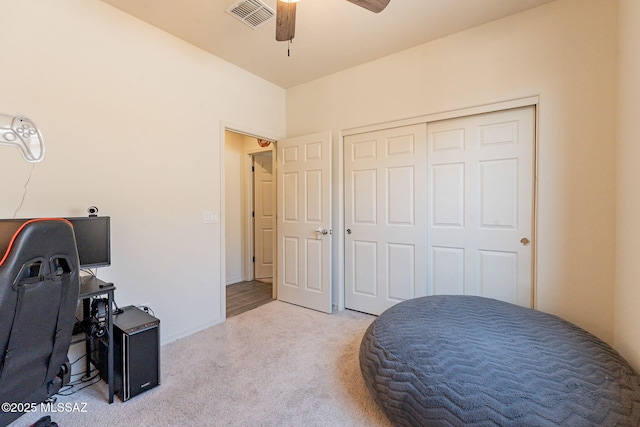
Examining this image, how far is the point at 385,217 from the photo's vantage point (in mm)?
3004

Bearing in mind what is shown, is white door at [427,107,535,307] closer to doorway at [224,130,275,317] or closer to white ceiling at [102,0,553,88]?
white ceiling at [102,0,553,88]

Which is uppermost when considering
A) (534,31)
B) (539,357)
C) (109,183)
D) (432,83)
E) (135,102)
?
(534,31)

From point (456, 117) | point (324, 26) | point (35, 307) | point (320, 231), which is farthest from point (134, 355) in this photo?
point (456, 117)

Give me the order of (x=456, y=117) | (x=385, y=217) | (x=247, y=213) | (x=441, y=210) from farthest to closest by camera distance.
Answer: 1. (x=247, y=213)
2. (x=385, y=217)
3. (x=441, y=210)
4. (x=456, y=117)

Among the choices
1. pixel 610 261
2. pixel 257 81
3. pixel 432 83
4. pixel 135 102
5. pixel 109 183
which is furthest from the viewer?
pixel 257 81

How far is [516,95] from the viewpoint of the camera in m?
2.29

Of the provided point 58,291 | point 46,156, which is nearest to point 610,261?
point 58,291

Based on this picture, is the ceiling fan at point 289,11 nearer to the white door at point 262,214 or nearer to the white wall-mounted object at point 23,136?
the white wall-mounted object at point 23,136

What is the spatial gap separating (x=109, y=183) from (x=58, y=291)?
4.33 feet

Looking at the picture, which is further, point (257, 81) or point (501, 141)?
point (257, 81)

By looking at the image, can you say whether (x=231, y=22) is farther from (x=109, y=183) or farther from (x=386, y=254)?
(x=386, y=254)

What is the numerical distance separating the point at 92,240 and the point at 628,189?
11.4 ft

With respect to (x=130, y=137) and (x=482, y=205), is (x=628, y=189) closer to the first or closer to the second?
(x=482, y=205)

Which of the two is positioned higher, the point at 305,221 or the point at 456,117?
the point at 456,117
